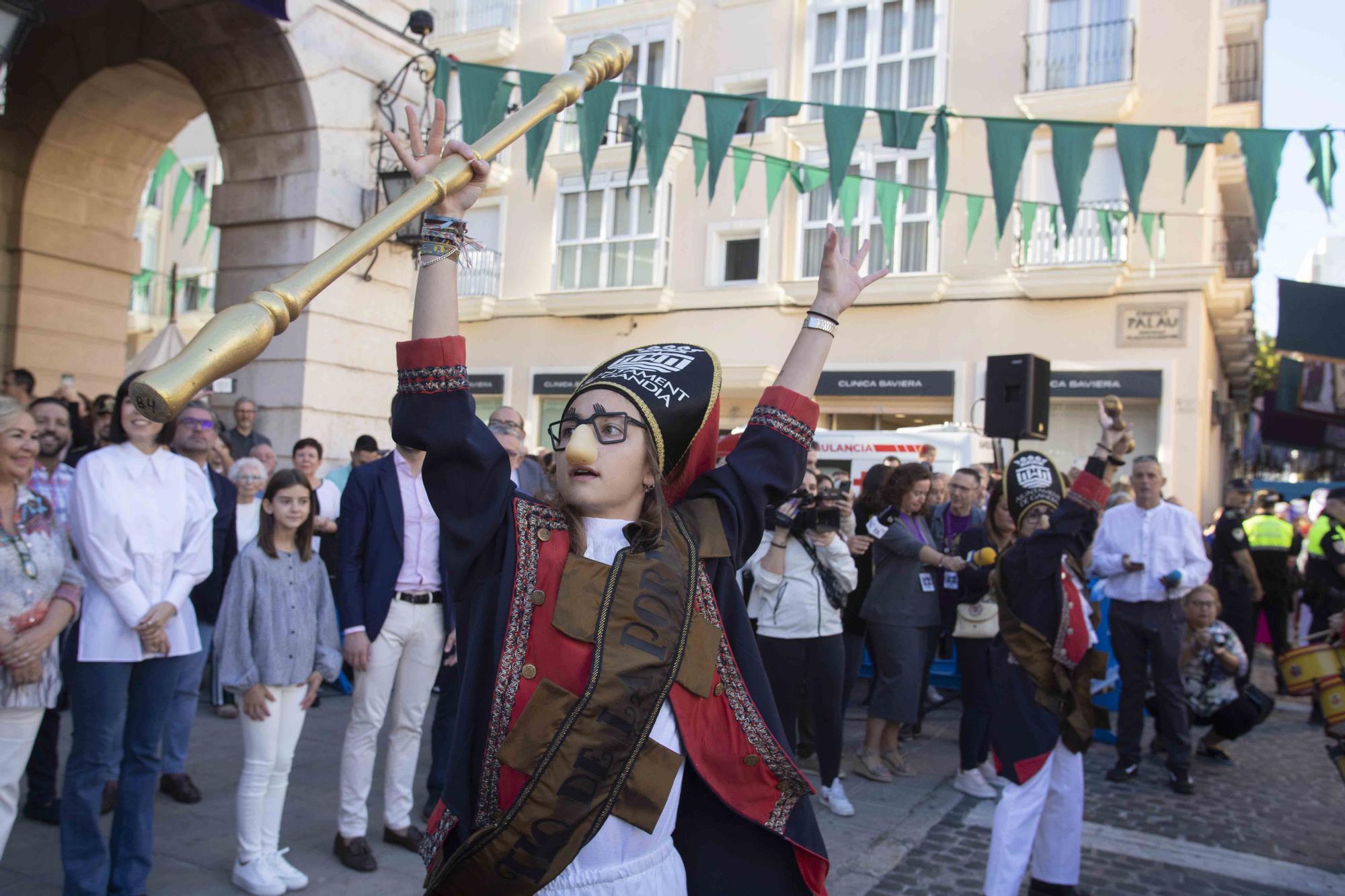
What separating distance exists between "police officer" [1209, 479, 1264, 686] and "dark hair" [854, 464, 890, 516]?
16.7 feet

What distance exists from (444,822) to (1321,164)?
28.2 feet

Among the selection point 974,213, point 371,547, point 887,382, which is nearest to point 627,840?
point 371,547

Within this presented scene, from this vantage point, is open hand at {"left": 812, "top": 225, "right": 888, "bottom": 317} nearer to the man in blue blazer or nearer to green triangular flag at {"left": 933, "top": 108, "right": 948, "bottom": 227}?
the man in blue blazer

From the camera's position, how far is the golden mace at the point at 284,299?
1.40m

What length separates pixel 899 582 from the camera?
687cm

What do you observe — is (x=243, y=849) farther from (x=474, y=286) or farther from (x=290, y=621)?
(x=474, y=286)

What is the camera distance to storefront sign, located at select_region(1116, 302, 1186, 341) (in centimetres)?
1798

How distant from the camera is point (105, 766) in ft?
12.3

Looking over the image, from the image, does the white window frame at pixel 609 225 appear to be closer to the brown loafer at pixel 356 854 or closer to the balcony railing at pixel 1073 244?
the balcony railing at pixel 1073 244

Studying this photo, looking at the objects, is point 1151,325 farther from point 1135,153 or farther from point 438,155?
point 438,155

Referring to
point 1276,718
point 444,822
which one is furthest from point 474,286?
point 444,822

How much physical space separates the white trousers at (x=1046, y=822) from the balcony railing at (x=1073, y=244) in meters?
15.1

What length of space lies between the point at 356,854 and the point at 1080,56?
62.5 feet

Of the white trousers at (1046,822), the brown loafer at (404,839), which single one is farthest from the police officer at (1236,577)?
the brown loafer at (404,839)
